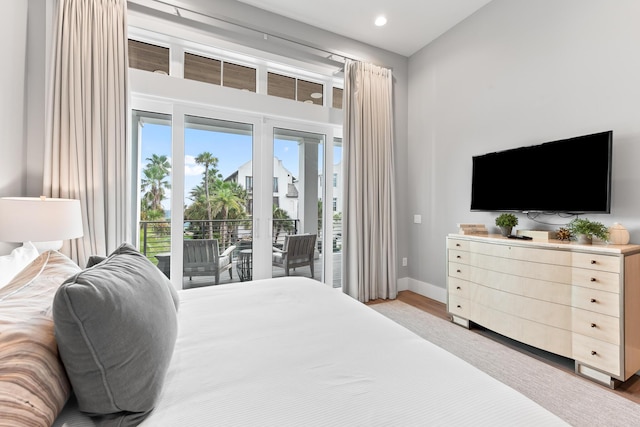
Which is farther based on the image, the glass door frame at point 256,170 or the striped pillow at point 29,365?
the glass door frame at point 256,170

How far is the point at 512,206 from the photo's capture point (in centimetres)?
272

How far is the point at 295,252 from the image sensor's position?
138 inches

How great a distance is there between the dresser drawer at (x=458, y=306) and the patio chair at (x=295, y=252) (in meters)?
1.62

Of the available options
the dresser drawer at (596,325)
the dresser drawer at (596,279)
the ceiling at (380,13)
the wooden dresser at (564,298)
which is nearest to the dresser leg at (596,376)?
the wooden dresser at (564,298)

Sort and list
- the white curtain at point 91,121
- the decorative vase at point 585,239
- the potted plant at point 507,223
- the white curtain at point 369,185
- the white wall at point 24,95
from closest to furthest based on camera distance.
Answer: the white wall at point 24,95 < the decorative vase at point 585,239 < the white curtain at point 91,121 < the potted plant at point 507,223 < the white curtain at point 369,185

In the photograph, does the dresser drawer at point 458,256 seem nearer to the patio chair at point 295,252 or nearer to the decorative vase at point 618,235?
the decorative vase at point 618,235

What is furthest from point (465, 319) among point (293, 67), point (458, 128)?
point (293, 67)

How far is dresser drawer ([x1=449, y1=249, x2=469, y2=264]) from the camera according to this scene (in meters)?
2.80

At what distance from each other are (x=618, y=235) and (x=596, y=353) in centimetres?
82

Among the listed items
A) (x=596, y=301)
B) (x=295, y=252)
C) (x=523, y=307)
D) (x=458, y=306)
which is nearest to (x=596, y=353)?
(x=596, y=301)

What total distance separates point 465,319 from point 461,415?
2.39m

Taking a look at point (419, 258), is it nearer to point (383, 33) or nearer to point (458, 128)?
point (458, 128)

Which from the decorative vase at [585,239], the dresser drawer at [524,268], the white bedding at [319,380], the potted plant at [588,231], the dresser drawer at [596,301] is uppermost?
the potted plant at [588,231]

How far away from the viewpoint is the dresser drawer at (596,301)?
6.03ft
